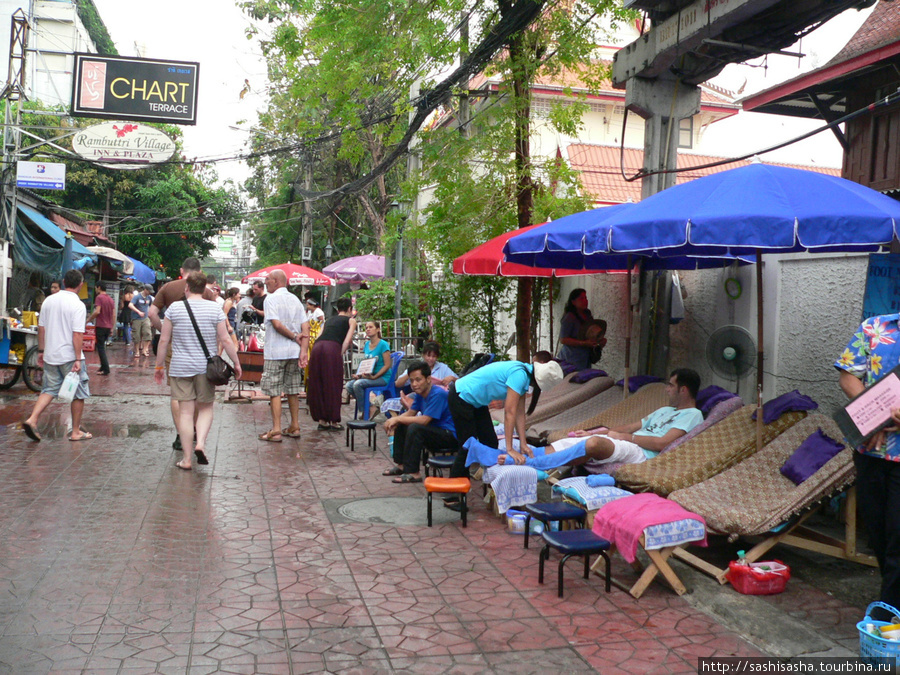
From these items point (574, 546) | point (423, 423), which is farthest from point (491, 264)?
point (574, 546)

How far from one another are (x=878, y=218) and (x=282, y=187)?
31620mm

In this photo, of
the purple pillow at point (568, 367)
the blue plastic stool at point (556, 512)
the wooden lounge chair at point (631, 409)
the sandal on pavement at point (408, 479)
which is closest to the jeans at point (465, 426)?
the sandal on pavement at point (408, 479)

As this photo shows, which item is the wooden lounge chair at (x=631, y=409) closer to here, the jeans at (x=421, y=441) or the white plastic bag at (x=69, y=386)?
the jeans at (x=421, y=441)

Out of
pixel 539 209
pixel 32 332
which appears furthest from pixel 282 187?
pixel 539 209

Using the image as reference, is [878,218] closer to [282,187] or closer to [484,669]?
[484,669]

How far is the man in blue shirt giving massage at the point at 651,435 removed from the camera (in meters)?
6.41

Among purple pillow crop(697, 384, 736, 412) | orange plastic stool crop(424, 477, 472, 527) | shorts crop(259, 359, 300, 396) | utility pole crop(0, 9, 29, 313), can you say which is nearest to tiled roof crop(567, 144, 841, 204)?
utility pole crop(0, 9, 29, 313)

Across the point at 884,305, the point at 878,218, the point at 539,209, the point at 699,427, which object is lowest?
the point at 699,427

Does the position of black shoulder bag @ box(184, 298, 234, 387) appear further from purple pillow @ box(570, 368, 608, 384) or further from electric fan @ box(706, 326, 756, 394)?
electric fan @ box(706, 326, 756, 394)

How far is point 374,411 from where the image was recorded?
11.3 metres

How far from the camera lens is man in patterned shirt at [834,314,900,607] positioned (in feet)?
13.1

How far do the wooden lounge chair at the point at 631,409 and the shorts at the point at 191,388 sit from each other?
139 inches

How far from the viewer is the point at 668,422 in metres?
7.00

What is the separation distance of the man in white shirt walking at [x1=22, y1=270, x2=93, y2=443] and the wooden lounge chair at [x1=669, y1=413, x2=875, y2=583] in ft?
21.6
